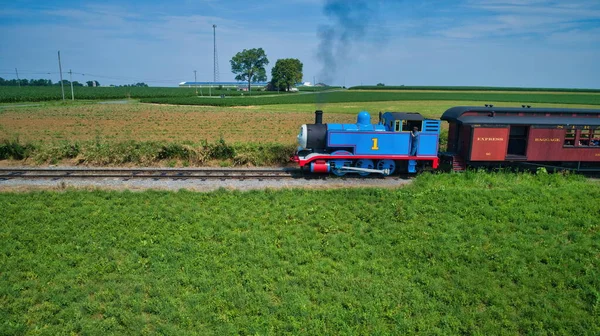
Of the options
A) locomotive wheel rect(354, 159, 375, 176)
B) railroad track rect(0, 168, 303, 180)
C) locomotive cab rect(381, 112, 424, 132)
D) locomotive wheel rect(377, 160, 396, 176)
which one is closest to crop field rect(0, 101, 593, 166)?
railroad track rect(0, 168, 303, 180)

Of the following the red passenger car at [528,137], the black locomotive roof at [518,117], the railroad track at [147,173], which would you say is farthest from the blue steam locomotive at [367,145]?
the black locomotive roof at [518,117]

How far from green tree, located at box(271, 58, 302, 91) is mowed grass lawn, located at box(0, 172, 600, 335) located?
101m

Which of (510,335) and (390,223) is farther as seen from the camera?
(390,223)

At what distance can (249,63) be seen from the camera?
13038 cm

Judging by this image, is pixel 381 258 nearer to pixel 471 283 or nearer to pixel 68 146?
pixel 471 283

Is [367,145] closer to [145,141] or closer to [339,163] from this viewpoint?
[339,163]

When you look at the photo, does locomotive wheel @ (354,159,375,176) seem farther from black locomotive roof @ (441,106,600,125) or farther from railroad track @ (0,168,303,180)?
black locomotive roof @ (441,106,600,125)

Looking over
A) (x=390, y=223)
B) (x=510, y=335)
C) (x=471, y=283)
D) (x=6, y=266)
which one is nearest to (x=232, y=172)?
(x=390, y=223)

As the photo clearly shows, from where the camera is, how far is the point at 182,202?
12172 millimetres

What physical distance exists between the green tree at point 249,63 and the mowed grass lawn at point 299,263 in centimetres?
12248

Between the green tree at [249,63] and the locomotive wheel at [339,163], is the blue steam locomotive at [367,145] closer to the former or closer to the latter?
the locomotive wheel at [339,163]

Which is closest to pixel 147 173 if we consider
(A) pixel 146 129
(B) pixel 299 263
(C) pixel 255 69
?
(B) pixel 299 263

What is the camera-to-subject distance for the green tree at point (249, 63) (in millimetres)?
129125

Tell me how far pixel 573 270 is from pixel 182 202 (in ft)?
34.6
